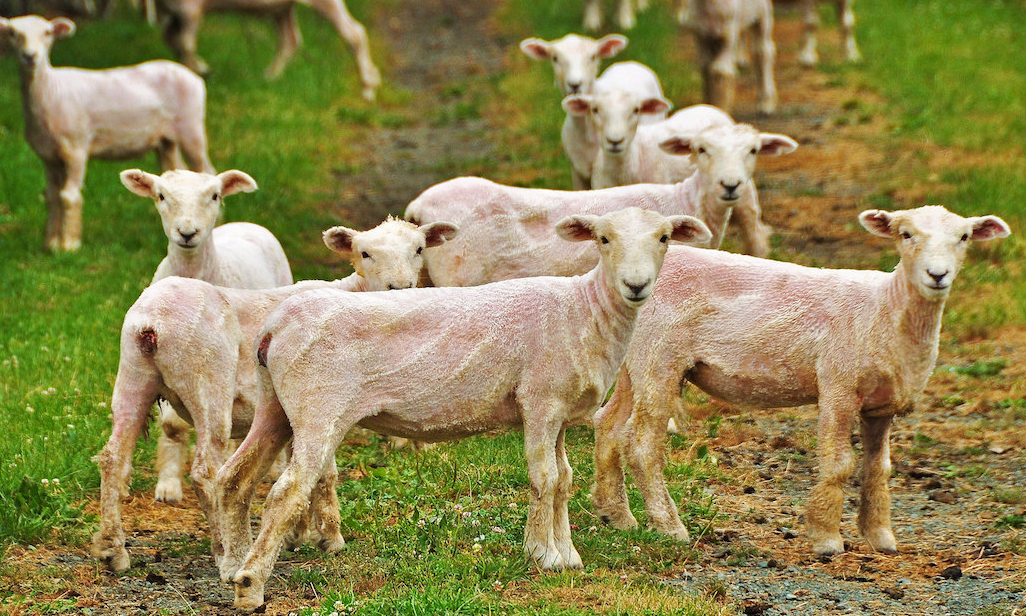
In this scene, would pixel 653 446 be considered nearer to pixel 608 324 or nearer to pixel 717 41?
pixel 608 324

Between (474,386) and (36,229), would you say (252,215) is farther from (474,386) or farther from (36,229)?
(474,386)

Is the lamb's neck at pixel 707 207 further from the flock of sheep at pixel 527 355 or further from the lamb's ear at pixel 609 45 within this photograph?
the lamb's ear at pixel 609 45

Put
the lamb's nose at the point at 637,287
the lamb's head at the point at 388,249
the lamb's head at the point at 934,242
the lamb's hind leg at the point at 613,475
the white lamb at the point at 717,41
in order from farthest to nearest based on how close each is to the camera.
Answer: the white lamb at the point at 717,41, the lamb's head at the point at 388,249, the lamb's hind leg at the point at 613,475, the lamb's head at the point at 934,242, the lamb's nose at the point at 637,287

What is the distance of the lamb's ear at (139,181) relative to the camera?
783 centimetres

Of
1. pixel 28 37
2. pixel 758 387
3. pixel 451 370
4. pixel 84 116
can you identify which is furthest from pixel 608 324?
pixel 28 37

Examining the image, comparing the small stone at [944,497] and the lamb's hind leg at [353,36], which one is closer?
the small stone at [944,497]

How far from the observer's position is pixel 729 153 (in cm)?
839

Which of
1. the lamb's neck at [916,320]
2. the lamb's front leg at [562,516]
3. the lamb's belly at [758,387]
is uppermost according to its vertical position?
the lamb's neck at [916,320]

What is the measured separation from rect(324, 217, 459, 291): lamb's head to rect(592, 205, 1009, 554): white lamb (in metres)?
1.24

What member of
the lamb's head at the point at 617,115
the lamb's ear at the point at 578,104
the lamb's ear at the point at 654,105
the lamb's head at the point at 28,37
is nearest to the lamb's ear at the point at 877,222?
the lamb's head at the point at 617,115

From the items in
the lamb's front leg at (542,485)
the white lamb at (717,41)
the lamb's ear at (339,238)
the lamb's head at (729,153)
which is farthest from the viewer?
the white lamb at (717,41)

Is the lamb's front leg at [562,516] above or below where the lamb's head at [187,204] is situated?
below

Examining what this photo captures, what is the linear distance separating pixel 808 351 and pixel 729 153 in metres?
2.08

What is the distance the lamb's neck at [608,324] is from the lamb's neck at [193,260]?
102 inches
